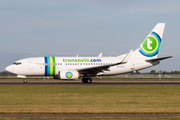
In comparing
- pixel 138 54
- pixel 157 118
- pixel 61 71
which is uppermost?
pixel 138 54

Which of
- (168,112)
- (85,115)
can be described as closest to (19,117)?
(85,115)

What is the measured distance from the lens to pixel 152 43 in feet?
150

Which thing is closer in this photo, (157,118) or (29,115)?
(157,118)

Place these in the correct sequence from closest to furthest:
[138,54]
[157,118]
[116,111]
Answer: [157,118] → [116,111] → [138,54]

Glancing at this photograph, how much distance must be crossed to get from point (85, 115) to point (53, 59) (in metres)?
29.9

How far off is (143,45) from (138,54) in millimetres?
1808

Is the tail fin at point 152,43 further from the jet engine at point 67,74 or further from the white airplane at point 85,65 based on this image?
the jet engine at point 67,74

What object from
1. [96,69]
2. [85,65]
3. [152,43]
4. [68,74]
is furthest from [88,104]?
[152,43]

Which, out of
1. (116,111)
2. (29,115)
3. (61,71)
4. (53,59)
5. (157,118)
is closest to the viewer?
(157,118)

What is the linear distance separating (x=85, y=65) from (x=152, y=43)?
12220 millimetres

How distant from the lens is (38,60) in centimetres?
4153

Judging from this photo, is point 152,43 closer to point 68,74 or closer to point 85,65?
point 85,65

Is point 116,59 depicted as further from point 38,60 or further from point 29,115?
point 29,115

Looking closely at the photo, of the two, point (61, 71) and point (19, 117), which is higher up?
point (61, 71)
